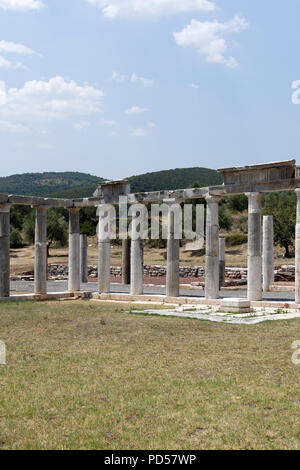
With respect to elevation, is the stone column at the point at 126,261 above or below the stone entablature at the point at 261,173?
below

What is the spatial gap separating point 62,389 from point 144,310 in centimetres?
1211

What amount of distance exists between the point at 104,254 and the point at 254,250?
27.1 ft

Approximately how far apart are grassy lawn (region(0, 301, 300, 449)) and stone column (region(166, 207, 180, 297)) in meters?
8.35

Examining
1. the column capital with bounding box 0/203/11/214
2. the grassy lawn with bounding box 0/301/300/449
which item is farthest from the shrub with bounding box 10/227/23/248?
the grassy lawn with bounding box 0/301/300/449

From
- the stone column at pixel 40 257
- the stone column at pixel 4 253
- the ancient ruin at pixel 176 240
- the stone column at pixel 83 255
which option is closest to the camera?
the ancient ruin at pixel 176 240

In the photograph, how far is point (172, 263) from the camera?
24.5 m

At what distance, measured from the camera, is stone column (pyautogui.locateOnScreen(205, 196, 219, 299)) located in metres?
23.1

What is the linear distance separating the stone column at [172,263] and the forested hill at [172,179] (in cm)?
11737

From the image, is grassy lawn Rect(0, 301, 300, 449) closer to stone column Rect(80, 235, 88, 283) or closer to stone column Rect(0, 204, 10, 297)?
stone column Rect(0, 204, 10, 297)

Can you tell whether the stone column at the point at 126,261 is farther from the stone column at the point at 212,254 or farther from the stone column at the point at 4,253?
the stone column at the point at 212,254

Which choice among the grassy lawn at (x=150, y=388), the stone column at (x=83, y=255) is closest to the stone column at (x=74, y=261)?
the stone column at (x=83, y=255)

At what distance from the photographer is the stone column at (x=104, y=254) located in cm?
2716

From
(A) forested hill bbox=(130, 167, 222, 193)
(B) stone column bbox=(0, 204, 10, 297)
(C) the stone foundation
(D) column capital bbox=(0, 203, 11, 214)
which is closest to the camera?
(B) stone column bbox=(0, 204, 10, 297)
